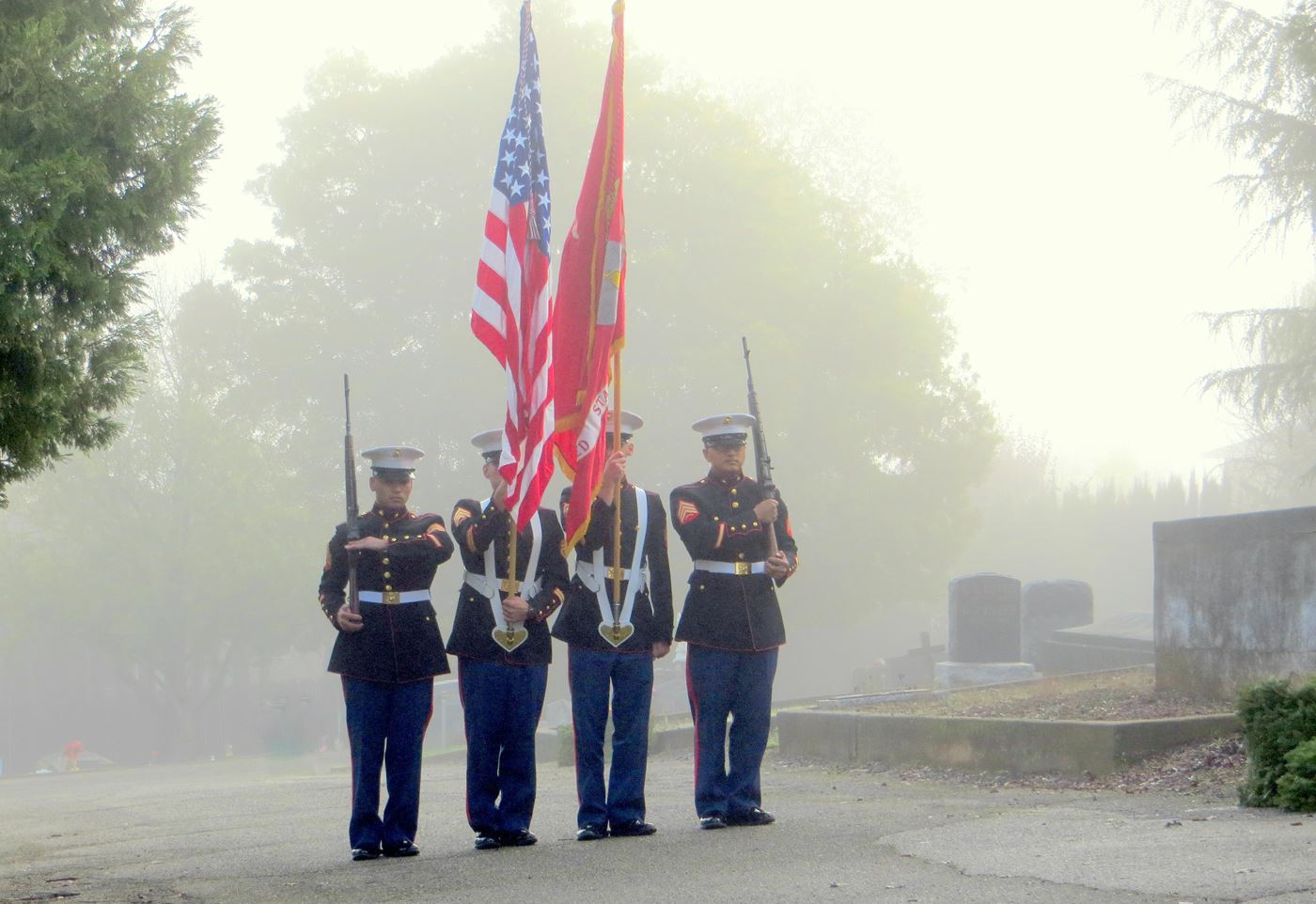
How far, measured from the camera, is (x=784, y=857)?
6660 mm

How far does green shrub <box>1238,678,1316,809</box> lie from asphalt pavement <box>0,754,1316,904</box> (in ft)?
0.56

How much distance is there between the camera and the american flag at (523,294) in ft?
24.9

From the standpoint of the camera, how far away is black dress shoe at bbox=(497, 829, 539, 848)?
752 centimetres

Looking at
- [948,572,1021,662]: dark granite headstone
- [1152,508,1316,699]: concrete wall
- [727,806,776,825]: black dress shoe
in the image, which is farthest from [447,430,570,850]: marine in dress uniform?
[948,572,1021,662]: dark granite headstone

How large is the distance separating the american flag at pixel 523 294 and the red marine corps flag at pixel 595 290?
16 centimetres

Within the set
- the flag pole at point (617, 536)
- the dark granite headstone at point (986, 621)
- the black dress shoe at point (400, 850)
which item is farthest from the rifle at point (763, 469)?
the dark granite headstone at point (986, 621)

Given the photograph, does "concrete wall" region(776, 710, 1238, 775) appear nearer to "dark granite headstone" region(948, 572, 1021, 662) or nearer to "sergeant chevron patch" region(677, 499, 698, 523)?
"sergeant chevron patch" region(677, 499, 698, 523)

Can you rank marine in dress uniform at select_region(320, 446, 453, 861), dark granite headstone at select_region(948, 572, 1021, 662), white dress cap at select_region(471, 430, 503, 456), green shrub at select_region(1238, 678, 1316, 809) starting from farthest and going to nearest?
dark granite headstone at select_region(948, 572, 1021, 662)
white dress cap at select_region(471, 430, 503, 456)
green shrub at select_region(1238, 678, 1316, 809)
marine in dress uniform at select_region(320, 446, 453, 861)

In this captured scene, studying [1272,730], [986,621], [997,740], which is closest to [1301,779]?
[1272,730]

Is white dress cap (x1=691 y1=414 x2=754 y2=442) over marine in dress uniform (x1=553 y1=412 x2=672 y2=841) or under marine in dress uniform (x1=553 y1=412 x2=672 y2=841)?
over

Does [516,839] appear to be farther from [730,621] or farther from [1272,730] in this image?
[1272,730]

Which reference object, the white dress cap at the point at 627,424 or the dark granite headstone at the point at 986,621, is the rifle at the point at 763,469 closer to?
the white dress cap at the point at 627,424

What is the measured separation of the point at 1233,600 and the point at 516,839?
6115 millimetres

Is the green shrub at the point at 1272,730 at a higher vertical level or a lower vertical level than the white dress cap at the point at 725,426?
lower
